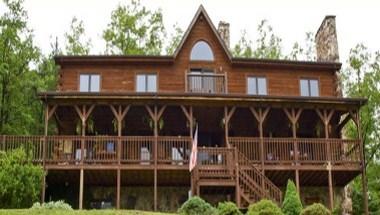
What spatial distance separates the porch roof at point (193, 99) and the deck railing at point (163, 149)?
155 cm

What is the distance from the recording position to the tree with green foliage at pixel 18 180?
23.8 meters

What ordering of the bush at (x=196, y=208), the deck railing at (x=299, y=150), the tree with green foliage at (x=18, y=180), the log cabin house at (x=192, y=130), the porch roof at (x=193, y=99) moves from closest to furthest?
the bush at (x=196, y=208) < the tree with green foliage at (x=18, y=180) < the log cabin house at (x=192, y=130) < the porch roof at (x=193, y=99) < the deck railing at (x=299, y=150)

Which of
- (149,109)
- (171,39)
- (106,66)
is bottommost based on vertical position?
(149,109)

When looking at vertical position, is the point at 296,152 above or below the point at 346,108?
below

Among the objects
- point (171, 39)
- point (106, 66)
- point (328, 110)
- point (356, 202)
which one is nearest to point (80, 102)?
point (106, 66)

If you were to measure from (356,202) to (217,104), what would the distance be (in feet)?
27.8

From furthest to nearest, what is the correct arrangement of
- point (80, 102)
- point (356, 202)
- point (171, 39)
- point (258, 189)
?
1. point (171, 39)
2. point (356, 202)
3. point (80, 102)
4. point (258, 189)

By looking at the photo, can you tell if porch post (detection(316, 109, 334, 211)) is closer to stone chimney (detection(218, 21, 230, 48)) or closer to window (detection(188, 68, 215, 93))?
window (detection(188, 68, 215, 93))

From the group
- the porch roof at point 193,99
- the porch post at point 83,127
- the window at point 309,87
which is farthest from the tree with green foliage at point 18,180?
the window at point 309,87

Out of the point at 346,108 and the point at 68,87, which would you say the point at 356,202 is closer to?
the point at 346,108

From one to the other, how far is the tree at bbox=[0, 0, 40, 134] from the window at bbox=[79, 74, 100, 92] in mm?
6158

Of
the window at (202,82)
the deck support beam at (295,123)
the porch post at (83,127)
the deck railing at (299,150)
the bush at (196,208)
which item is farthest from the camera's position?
the window at (202,82)

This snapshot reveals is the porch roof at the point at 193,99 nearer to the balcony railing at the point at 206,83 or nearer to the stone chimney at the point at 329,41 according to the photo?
the balcony railing at the point at 206,83

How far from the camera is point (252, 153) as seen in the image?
92.3 ft
